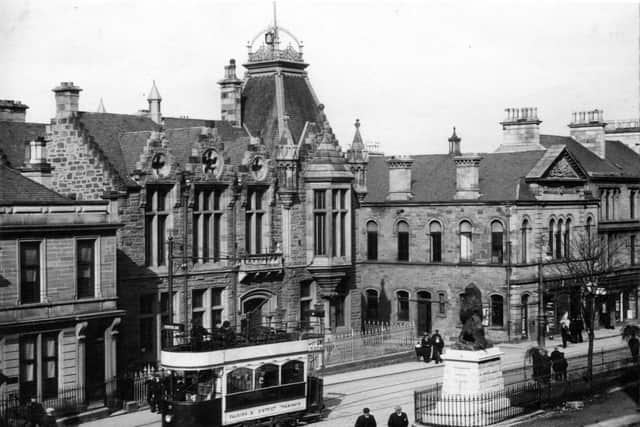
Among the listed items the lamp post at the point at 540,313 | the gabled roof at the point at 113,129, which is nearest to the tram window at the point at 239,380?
the gabled roof at the point at 113,129

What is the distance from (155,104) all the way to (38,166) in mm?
9527

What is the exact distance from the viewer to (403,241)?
56.7 meters

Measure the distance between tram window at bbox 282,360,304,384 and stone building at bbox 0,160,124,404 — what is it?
254 inches

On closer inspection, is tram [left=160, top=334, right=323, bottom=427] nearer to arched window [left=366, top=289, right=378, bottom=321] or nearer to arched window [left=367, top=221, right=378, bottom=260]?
A: arched window [left=366, top=289, right=378, bottom=321]

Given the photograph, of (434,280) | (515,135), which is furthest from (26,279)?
(515,135)

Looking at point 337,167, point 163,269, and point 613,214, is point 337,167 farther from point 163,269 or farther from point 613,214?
point 613,214

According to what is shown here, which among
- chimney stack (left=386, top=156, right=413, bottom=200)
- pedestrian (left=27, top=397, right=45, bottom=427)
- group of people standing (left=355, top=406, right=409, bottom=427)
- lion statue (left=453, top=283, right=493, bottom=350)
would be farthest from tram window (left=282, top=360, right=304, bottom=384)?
chimney stack (left=386, top=156, right=413, bottom=200)

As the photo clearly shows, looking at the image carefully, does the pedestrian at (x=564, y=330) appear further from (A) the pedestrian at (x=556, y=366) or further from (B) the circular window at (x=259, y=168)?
(B) the circular window at (x=259, y=168)

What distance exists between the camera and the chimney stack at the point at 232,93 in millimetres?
48125

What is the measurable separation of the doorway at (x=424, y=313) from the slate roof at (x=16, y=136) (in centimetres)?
2116

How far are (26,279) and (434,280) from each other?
2707 cm

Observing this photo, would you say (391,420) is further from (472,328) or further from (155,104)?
(155,104)

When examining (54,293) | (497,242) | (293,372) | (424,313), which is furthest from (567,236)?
(54,293)

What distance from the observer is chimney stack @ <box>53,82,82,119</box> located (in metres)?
40.3
